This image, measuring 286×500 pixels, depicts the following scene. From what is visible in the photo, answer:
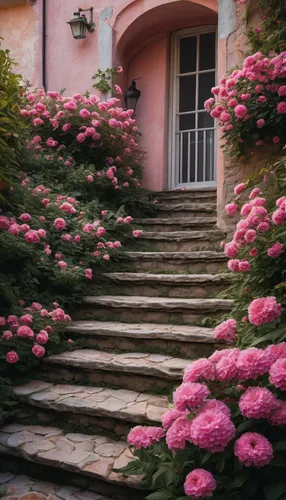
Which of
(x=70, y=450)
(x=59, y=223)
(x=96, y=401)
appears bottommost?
(x=70, y=450)

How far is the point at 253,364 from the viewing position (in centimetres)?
188

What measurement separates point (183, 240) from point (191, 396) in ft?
9.67

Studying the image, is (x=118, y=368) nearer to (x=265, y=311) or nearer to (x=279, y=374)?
(x=265, y=311)

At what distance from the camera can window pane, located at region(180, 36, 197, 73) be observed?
6.77 m

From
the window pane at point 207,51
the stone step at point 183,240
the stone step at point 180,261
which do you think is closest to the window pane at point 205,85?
the window pane at point 207,51

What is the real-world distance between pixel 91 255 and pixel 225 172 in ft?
5.33

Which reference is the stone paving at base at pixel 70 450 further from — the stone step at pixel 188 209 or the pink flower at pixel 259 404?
the stone step at pixel 188 209

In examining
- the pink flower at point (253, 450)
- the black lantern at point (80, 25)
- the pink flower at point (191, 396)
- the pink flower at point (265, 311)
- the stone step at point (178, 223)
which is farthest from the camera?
the black lantern at point (80, 25)

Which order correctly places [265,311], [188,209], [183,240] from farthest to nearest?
[188,209] < [183,240] < [265,311]

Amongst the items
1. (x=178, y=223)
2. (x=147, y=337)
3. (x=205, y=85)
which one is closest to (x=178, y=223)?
(x=178, y=223)

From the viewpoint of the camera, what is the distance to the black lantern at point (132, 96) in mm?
6691

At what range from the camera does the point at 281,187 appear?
308 cm

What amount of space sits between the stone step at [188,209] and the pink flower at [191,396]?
11.8 feet

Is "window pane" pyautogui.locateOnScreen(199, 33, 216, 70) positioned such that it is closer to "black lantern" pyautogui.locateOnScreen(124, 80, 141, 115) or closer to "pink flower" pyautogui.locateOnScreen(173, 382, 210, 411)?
"black lantern" pyautogui.locateOnScreen(124, 80, 141, 115)
